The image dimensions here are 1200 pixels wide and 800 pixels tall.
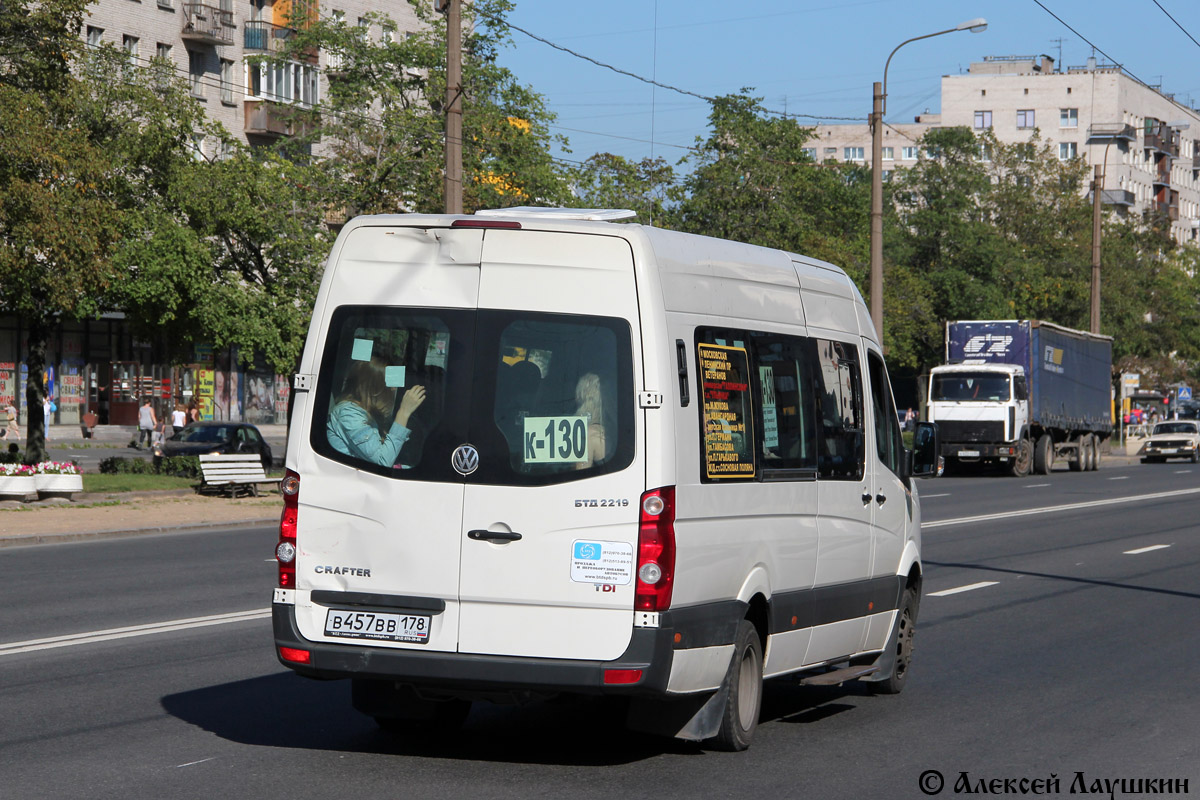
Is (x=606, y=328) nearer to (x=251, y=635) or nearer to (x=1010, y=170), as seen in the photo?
(x=251, y=635)

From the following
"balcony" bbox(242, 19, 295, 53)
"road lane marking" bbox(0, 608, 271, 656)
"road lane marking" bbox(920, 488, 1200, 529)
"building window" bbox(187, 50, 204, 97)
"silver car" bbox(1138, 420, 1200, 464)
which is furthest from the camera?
"balcony" bbox(242, 19, 295, 53)

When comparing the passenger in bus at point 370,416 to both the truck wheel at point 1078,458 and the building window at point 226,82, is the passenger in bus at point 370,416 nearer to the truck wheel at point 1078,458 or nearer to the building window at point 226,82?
the truck wheel at point 1078,458

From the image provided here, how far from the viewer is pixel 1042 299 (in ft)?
253

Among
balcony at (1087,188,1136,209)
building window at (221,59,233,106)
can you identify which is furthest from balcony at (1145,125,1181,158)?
building window at (221,59,233,106)

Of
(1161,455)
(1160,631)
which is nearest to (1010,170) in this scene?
(1161,455)

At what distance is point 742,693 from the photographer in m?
7.32

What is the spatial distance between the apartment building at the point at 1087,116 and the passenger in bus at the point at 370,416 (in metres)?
119

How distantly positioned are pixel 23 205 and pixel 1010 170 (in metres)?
66.3

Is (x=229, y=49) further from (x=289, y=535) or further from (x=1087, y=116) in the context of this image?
(x=1087, y=116)

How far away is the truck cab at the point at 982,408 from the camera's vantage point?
41188 millimetres

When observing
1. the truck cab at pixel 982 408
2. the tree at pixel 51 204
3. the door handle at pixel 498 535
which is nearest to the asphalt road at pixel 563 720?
the door handle at pixel 498 535

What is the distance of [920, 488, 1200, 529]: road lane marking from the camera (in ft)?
80.4

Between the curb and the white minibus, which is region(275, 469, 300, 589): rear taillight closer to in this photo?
the white minibus

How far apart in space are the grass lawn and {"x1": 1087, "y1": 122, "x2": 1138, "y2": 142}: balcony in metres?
108
